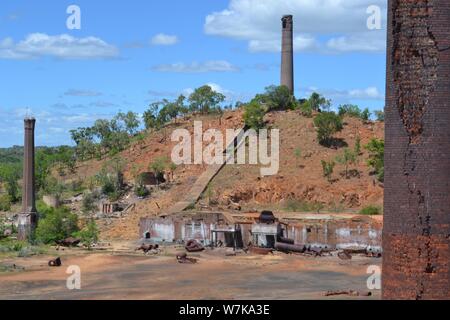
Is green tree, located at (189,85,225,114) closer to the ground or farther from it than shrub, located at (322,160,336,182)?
farther from it

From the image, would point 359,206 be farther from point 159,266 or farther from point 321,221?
point 159,266

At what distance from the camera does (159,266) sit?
31.7 metres

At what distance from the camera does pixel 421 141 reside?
12656mm

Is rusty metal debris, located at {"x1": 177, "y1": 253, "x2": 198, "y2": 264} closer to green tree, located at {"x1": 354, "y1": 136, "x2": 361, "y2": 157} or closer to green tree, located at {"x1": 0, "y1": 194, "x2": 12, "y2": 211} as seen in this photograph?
green tree, located at {"x1": 354, "y1": 136, "x2": 361, "y2": 157}

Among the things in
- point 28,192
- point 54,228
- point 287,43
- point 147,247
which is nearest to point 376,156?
point 287,43

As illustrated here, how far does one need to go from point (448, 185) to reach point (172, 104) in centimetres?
6107

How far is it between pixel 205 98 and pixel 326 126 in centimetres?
1756

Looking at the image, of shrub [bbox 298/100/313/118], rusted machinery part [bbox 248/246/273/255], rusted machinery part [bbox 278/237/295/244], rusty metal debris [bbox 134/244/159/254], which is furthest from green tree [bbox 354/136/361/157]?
rusty metal debris [bbox 134/244/159/254]

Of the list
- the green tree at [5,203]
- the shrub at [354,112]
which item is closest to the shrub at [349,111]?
the shrub at [354,112]

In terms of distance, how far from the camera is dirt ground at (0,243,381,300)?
24375 millimetres

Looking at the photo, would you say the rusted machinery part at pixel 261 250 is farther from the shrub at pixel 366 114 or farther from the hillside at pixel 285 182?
the shrub at pixel 366 114

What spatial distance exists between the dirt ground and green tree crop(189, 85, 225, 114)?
36979 millimetres

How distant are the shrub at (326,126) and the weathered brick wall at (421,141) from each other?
46423 millimetres
